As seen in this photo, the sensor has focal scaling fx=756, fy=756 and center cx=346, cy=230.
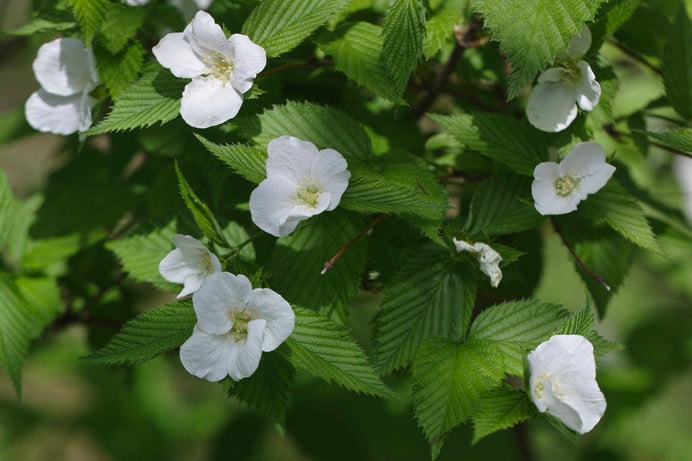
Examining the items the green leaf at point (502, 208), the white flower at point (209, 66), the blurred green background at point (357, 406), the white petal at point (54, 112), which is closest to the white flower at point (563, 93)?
the green leaf at point (502, 208)

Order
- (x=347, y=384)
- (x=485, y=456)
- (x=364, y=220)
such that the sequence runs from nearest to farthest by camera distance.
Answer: (x=347, y=384) < (x=364, y=220) < (x=485, y=456)

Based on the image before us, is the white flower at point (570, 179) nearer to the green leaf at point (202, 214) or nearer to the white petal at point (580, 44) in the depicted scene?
the white petal at point (580, 44)

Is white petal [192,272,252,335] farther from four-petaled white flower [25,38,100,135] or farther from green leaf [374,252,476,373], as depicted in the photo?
four-petaled white flower [25,38,100,135]

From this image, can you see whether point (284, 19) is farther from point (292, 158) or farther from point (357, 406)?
point (357, 406)

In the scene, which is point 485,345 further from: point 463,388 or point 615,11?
point 615,11

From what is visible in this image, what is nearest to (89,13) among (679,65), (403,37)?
(403,37)

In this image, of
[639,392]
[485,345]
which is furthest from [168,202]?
[639,392]

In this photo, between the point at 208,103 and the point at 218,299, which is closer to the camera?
the point at 218,299
